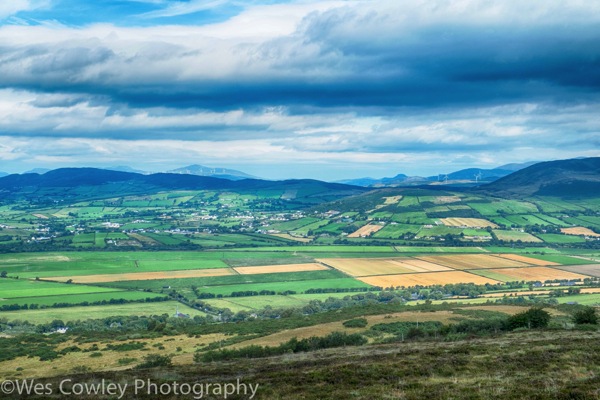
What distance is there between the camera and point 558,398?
67.4ft

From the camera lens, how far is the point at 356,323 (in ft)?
201

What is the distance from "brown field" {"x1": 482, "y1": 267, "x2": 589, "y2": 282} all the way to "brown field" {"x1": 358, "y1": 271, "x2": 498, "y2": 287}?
29.8 ft

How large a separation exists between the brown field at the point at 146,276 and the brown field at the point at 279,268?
13.8 ft

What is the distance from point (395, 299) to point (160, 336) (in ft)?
185

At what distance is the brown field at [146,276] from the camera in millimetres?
130625

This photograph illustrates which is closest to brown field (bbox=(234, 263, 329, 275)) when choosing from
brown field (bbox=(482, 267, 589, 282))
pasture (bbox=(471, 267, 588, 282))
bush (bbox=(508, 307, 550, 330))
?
pasture (bbox=(471, 267, 588, 282))

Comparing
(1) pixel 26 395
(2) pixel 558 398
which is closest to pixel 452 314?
(2) pixel 558 398

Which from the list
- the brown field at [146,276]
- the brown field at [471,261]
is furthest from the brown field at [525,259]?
the brown field at [146,276]

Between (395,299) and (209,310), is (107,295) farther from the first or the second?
(395,299)

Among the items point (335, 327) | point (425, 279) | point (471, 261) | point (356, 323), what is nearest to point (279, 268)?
point (425, 279)

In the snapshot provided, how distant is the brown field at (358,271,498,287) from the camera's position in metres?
124

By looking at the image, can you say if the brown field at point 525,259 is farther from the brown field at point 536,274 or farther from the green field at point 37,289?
the green field at point 37,289

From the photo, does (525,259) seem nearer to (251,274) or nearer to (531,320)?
(251,274)

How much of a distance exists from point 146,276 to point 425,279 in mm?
72716
